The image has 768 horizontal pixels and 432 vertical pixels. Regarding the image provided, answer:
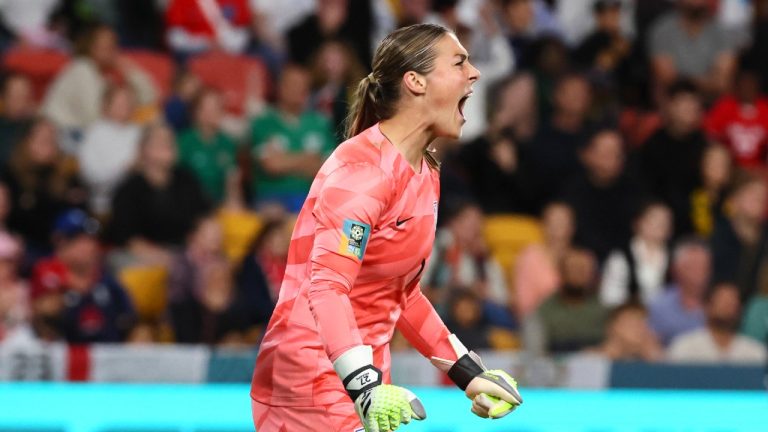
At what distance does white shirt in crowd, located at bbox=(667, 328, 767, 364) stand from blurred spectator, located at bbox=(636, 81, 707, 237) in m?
1.44

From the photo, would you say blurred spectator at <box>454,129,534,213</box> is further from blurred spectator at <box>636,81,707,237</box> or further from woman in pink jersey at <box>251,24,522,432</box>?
woman in pink jersey at <box>251,24,522,432</box>

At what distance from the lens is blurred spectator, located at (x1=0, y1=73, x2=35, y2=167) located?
8.83 m

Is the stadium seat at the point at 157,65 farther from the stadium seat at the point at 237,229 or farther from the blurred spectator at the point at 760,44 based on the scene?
the blurred spectator at the point at 760,44

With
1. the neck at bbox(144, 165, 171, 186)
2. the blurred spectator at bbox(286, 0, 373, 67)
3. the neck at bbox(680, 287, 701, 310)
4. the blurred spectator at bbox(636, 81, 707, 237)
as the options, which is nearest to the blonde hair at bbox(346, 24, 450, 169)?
the neck at bbox(680, 287, 701, 310)

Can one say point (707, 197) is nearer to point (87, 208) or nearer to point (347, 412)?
point (87, 208)

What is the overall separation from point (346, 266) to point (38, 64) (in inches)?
268

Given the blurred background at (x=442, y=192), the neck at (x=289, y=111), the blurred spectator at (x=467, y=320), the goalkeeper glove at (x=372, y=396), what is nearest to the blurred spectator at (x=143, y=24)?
the blurred background at (x=442, y=192)

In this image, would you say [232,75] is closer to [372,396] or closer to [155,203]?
[155,203]

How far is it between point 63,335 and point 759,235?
4.34 meters

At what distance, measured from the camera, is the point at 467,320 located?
780 centimetres

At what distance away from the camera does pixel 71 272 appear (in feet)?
26.5

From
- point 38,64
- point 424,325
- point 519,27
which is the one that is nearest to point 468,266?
point 519,27

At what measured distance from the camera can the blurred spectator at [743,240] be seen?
8.70 meters

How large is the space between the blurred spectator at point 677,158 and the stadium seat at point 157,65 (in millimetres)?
3294
